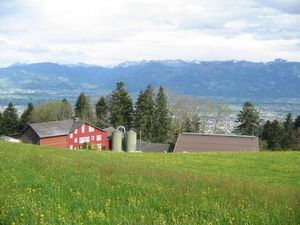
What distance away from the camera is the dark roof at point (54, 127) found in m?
83.9

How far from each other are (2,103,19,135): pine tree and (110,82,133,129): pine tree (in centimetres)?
2396

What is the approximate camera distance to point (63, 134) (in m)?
87.8

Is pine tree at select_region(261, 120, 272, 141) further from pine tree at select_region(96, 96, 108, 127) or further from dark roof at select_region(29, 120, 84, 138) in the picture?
dark roof at select_region(29, 120, 84, 138)

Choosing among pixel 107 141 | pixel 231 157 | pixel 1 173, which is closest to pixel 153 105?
pixel 107 141

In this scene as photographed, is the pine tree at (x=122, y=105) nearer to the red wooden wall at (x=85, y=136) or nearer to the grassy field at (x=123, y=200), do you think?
the red wooden wall at (x=85, y=136)

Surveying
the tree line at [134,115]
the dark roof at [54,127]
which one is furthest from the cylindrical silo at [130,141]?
the tree line at [134,115]

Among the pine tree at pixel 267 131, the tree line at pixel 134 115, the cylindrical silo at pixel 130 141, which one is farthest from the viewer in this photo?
the tree line at pixel 134 115

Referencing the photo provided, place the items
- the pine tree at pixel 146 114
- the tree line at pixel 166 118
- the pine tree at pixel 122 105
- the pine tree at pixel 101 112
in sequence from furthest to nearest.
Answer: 1. the pine tree at pixel 101 112
2. the pine tree at pixel 122 105
3. the pine tree at pixel 146 114
4. the tree line at pixel 166 118

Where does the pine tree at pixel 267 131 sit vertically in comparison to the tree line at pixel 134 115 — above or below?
below

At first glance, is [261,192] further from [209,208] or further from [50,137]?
[50,137]

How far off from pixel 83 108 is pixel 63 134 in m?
22.5

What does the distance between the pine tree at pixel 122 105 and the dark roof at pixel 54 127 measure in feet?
31.8

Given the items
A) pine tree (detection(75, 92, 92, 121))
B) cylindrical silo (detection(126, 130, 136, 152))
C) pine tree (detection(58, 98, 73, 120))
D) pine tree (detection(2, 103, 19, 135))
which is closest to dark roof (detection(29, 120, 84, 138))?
pine tree (detection(75, 92, 92, 121))

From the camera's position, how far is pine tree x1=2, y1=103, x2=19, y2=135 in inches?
4040
